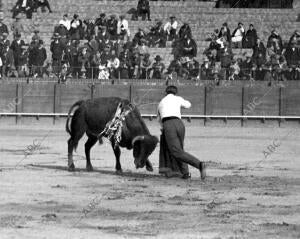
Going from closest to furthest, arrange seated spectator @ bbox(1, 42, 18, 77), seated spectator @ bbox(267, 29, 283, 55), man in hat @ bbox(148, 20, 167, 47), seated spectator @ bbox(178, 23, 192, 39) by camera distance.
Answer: seated spectator @ bbox(1, 42, 18, 77) → seated spectator @ bbox(267, 29, 283, 55) → seated spectator @ bbox(178, 23, 192, 39) → man in hat @ bbox(148, 20, 167, 47)

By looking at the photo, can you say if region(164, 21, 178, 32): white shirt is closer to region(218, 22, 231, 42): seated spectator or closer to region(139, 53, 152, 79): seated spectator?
region(218, 22, 231, 42): seated spectator

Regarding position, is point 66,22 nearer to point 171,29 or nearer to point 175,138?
point 171,29

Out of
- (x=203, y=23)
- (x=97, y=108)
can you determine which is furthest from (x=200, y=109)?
(x=97, y=108)

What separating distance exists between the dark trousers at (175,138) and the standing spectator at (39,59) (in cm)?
1534

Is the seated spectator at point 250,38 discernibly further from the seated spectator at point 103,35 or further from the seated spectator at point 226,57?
the seated spectator at point 103,35

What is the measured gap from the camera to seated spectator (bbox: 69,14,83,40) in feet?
105

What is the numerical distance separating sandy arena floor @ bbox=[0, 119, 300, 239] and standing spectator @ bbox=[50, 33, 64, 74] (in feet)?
26.9

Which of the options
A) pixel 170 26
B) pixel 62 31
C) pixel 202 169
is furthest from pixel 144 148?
pixel 170 26

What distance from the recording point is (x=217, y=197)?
13.8 metres

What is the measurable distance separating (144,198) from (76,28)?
751 inches

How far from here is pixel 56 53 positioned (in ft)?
101

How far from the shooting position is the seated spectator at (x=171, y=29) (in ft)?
108

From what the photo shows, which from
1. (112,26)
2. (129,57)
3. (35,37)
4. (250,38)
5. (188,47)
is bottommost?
(129,57)

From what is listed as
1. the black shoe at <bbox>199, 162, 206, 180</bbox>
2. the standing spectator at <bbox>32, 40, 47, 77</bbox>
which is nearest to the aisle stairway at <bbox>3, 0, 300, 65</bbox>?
the standing spectator at <bbox>32, 40, 47, 77</bbox>
